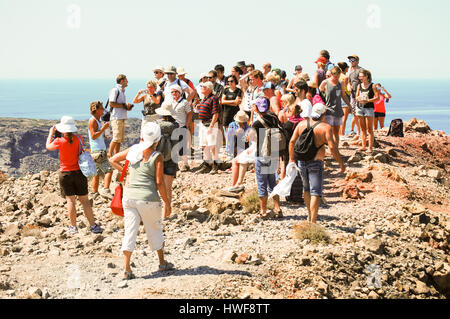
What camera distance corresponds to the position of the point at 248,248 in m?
8.96

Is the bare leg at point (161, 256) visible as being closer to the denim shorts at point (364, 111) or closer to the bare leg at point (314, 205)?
the bare leg at point (314, 205)

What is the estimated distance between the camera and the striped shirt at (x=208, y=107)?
13039 mm

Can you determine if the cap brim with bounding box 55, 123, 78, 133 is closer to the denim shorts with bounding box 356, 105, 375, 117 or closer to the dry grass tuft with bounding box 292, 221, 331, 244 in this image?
the dry grass tuft with bounding box 292, 221, 331, 244

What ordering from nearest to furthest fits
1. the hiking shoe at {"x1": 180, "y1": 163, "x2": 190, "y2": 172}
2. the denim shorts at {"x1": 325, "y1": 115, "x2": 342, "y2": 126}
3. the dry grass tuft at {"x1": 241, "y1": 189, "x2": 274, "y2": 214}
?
the dry grass tuft at {"x1": 241, "y1": 189, "x2": 274, "y2": 214} → the denim shorts at {"x1": 325, "y1": 115, "x2": 342, "y2": 126} → the hiking shoe at {"x1": 180, "y1": 163, "x2": 190, "y2": 172}

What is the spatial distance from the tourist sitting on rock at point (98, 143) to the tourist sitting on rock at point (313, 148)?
164 inches

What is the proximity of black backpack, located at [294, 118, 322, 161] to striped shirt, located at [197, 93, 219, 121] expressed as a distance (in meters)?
4.17

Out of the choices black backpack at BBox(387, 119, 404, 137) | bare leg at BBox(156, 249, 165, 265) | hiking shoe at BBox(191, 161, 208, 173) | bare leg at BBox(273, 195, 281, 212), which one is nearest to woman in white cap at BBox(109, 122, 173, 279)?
bare leg at BBox(156, 249, 165, 265)

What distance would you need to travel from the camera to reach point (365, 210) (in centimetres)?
1157

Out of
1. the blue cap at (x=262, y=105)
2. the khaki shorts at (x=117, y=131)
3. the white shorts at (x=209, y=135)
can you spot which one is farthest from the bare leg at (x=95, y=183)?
the blue cap at (x=262, y=105)

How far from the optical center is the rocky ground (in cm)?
764

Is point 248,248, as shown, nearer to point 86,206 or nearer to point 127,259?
point 127,259

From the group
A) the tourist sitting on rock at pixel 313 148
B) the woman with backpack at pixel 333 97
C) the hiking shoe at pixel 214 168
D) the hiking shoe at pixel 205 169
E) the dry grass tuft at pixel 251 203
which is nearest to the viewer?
the tourist sitting on rock at pixel 313 148
